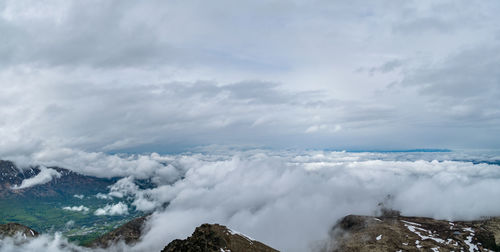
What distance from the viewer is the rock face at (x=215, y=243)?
551 feet

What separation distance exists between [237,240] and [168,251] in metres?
44.1

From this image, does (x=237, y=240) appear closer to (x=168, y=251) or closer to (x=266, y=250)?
(x=266, y=250)

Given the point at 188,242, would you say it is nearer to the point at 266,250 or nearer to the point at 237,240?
the point at 237,240

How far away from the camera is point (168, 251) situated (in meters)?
176

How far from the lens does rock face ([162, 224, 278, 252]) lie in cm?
16788

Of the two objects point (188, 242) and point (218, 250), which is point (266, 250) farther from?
point (188, 242)

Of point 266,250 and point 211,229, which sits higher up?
Answer: point 211,229

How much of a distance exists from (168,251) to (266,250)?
63098mm

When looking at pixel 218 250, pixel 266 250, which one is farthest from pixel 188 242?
pixel 266 250

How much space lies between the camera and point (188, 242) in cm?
17775

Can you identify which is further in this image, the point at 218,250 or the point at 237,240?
the point at 237,240

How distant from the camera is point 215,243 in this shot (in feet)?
561

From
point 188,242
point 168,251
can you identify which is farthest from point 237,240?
point 168,251

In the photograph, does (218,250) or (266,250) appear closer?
(218,250)
